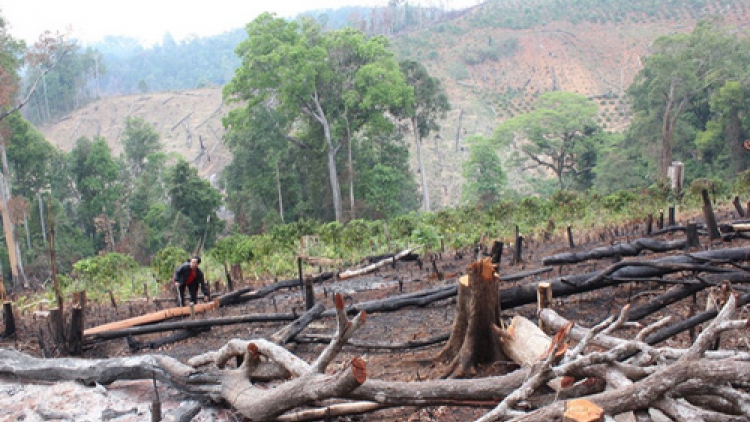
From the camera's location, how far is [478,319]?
4.49 m

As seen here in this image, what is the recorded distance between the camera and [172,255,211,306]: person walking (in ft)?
29.7

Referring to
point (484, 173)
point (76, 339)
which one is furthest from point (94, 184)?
point (76, 339)

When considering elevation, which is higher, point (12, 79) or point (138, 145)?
point (12, 79)

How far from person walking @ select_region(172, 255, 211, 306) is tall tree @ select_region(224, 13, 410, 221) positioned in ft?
65.9

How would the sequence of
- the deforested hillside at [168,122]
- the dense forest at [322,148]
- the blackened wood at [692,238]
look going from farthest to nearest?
the deforested hillside at [168,122] → the dense forest at [322,148] → the blackened wood at [692,238]

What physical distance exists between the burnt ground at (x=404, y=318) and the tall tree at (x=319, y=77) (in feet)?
62.2

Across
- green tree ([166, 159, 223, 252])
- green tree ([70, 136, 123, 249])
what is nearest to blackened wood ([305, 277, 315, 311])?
green tree ([166, 159, 223, 252])

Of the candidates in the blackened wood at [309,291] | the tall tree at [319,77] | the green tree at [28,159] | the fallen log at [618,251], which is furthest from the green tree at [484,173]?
the blackened wood at [309,291]

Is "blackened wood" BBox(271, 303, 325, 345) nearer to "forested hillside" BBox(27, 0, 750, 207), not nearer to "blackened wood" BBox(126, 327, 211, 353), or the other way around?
"blackened wood" BBox(126, 327, 211, 353)

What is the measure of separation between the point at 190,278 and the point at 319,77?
2321cm

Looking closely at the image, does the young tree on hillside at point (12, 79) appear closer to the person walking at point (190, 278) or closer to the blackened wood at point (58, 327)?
the person walking at point (190, 278)

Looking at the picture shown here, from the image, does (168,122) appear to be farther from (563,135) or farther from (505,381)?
(505,381)

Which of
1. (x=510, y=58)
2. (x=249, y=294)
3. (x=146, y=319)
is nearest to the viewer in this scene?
(x=146, y=319)

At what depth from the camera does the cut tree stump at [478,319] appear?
444 centimetres
